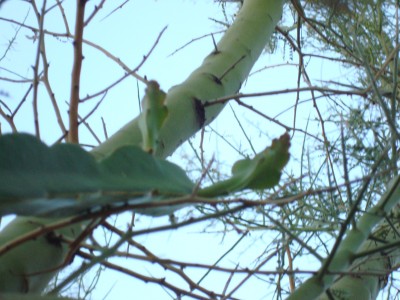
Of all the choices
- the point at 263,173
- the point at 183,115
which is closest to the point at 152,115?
the point at 263,173

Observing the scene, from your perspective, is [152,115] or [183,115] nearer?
[152,115]

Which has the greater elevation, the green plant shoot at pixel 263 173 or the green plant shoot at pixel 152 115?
the green plant shoot at pixel 152 115

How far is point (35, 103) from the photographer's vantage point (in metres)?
0.51

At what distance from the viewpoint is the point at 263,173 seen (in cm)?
35

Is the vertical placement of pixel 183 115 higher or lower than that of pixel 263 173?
higher

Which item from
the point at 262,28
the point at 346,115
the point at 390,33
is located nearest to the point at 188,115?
the point at 262,28

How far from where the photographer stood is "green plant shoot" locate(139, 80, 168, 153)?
35 cm

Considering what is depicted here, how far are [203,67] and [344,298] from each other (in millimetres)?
275

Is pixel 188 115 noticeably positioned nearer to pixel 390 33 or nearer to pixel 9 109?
pixel 9 109

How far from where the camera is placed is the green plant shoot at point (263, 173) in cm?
34

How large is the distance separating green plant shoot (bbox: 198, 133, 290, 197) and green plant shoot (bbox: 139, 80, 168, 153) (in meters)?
0.04

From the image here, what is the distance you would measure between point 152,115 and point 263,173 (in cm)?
7

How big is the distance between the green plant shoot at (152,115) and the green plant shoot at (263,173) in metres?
0.04

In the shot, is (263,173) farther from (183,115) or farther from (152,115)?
(183,115)
